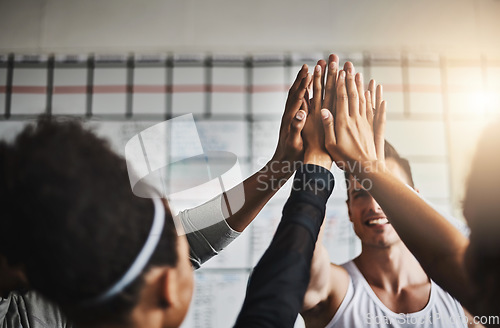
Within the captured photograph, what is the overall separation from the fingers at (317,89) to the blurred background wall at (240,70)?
5.1 inches

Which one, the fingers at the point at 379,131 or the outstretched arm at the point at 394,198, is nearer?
the outstretched arm at the point at 394,198

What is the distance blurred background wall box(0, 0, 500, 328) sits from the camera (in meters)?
1.52

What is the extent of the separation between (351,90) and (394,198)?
1.28 feet

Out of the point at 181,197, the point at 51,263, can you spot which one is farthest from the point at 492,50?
the point at 51,263

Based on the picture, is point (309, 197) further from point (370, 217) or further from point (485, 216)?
point (485, 216)

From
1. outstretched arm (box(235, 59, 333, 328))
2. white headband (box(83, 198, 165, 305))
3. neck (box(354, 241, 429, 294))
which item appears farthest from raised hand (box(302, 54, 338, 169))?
white headband (box(83, 198, 165, 305))

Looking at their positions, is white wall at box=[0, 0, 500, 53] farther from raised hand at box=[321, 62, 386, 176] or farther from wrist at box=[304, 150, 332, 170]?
wrist at box=[304, 150, 332, 170]

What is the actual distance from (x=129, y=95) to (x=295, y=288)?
3.46 feet

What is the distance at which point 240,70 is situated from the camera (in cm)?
162

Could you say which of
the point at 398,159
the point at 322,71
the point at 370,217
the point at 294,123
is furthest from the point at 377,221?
the point at 322,71

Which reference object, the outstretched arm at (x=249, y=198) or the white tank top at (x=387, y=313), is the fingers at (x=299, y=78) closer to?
the outstretched arm at (x=249, y=198)

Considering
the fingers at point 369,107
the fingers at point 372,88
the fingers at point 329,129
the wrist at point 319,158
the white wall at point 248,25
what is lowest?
the wrist at point 319,158

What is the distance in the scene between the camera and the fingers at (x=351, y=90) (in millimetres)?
1407

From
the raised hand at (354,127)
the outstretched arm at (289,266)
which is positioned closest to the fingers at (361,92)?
the raised hand at (354,127)
